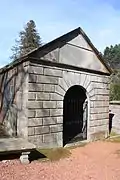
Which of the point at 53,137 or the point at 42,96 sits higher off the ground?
the point at 42,96

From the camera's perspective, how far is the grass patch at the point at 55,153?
865 cm

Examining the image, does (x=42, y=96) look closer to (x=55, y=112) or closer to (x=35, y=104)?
(x=35, y=104)

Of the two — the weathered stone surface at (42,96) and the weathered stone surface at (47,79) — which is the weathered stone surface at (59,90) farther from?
the weathered stone surface at (42,96)

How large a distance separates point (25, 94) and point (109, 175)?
3.98 metres

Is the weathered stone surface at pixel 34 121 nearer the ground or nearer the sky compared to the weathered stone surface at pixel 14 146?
nearer the sky

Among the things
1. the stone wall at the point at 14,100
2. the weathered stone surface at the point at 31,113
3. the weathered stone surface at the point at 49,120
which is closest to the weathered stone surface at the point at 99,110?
the weathered stone surface at the point at 49,120

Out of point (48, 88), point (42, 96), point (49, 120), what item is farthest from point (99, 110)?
point (42, 96)

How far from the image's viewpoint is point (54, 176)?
22.1ft

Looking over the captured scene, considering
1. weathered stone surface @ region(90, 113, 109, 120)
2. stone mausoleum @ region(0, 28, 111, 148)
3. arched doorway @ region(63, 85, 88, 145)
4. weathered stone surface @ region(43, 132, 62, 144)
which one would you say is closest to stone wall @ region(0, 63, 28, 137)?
stone mausoleum @ region(0, 28, 111, 148)

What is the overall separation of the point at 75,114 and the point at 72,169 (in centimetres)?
526

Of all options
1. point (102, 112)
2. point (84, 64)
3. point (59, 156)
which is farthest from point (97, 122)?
point (59, 156)

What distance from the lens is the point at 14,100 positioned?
400 inches

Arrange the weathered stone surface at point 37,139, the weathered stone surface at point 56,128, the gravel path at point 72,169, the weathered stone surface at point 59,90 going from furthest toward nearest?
the weathered stone surface at point 59,90 < the weathered stone surface at point 56,128 < the weathered stone surface at point 37,139 < the gravel path at point 72,169

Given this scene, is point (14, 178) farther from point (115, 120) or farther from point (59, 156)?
point (115, 120)
